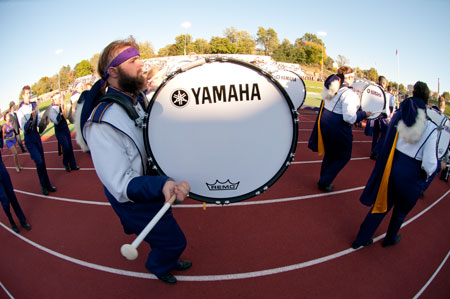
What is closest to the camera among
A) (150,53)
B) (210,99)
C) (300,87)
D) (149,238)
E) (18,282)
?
(210,99)

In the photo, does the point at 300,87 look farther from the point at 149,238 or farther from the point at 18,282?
the point at 18,282

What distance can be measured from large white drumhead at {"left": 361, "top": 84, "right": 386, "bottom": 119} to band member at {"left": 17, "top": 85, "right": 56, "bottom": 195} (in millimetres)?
7330

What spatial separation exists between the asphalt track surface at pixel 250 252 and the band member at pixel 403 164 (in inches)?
19.0

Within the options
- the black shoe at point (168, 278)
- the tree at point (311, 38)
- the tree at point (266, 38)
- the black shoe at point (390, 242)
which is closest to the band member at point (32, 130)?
the black shoe at point (168, 278)

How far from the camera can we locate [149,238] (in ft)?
6.92

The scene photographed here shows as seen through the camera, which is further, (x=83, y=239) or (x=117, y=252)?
(x=83, y=239)

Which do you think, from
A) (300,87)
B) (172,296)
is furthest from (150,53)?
(172,296)

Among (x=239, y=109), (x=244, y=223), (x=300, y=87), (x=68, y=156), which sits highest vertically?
(x=300, y=87)

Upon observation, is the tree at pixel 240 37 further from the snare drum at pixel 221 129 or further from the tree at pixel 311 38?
the snare drum at pixel 221 129

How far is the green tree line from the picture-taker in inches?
2090

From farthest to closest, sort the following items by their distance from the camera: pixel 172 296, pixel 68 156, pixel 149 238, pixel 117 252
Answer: pixel 68 156
pixel 117 252
pixel 172 296
pixel 149 238

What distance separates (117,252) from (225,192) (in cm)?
230

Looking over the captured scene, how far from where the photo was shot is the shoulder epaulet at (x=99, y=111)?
1.52 metres

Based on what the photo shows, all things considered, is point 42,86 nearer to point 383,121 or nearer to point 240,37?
point 240,37
